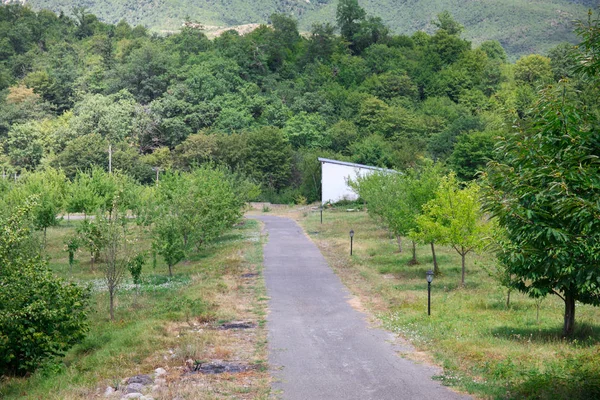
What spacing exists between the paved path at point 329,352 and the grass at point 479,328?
65cm

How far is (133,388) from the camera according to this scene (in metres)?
11.4

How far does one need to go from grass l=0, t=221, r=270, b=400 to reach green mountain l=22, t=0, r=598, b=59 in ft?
381

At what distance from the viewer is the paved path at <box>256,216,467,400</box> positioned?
11.2 metres

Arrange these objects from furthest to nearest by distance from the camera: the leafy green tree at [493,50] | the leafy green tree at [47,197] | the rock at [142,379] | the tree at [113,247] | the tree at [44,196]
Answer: the leafy green tree at [493,50]
the leafy green tree at [47,197]
the tree at [44,196]
the tree at [113,247]
the rock at [142,379]

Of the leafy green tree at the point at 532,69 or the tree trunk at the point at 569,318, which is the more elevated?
the leafy green tree at the point at 532,69

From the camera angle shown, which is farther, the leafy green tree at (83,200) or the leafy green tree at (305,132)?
the leafy green tree at (305,132)

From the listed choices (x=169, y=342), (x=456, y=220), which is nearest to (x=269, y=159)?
(x=456, y=220)

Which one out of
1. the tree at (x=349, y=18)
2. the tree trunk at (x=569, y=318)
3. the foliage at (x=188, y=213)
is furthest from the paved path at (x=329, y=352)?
the tree at (x=349, y=18)

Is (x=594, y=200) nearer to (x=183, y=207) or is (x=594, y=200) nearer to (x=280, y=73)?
(x=183, y=207)

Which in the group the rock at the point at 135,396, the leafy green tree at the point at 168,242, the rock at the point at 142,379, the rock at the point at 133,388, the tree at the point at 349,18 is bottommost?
the rock at the point at 142,379

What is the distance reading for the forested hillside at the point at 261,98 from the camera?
7538 cm

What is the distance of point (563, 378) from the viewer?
10.6 meters

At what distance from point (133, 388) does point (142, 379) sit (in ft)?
2.18

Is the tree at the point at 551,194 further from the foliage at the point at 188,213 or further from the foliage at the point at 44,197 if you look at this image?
the foliage at the point at 44,197
